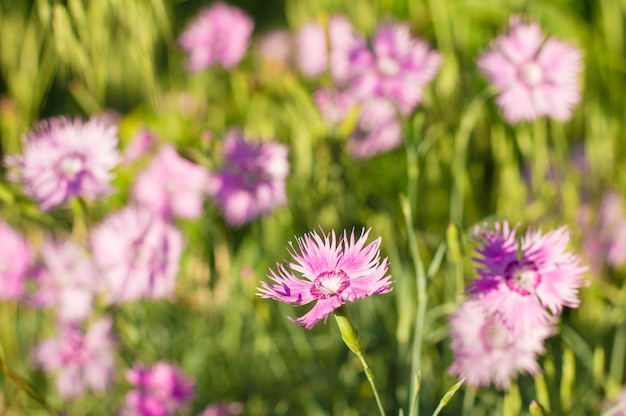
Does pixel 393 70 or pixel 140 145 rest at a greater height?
pixel 393 70

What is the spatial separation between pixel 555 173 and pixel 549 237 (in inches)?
25.9

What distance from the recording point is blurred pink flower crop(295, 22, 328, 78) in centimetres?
136

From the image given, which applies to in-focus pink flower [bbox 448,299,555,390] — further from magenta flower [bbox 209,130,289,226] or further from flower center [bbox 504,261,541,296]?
magenta flower [bbox 209,130,289,226]

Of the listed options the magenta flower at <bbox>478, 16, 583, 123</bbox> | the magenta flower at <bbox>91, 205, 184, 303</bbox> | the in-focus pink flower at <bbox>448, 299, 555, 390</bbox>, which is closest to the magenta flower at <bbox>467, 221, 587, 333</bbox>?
the in-focus pink flower at <bbox>448, 299, 555, 390</bbox>

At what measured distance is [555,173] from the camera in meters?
1.23

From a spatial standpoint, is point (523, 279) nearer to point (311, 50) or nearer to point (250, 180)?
point (250, 180)

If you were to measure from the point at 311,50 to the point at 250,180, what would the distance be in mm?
522

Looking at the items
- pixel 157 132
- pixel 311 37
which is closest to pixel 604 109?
pixel 311 37

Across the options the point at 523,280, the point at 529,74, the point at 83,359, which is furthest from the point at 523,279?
the point at 83,359

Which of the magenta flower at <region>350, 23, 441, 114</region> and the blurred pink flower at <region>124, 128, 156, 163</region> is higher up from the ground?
the magenta flower at <region>350, 23, 441, 114</region>

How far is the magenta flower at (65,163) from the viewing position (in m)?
0.80

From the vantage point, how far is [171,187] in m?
1.03

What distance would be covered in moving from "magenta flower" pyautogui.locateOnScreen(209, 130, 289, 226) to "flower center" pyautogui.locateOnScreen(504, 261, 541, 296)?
15.6 inches

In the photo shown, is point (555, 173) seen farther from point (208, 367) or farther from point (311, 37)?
point (208, 367)
